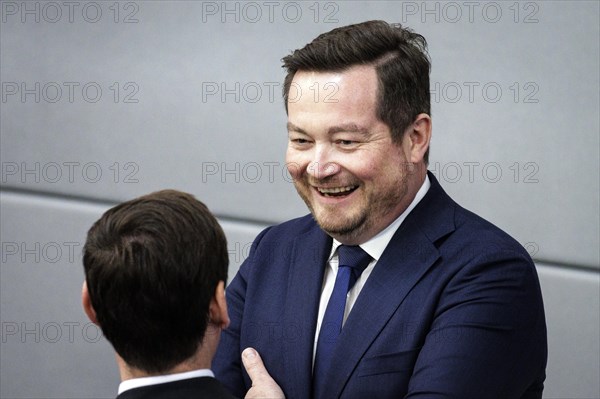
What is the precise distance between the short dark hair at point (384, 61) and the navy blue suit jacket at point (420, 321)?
18 cm

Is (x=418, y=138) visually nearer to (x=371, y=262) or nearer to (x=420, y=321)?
(x=371, y=262)

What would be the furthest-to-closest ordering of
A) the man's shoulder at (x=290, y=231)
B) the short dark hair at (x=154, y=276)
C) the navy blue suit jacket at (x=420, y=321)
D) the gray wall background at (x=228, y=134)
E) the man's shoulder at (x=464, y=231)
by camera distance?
1. the gray wall background at (x=228, y=134)
2. the man's shoulder at (x=290, y=231)
3. the man's shoulder at (x=464, y=231)
4. the navy blue suit jacket at (x=420, y=321)
5. the short dark hair at (x=154, y=276)

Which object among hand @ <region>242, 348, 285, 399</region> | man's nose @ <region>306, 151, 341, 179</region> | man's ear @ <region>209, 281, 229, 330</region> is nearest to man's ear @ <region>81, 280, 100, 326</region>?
man's ear @ <region>209, 281, 229, 330</region>

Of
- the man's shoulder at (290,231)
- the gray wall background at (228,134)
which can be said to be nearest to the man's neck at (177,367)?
the man's shoulder at (290,231)

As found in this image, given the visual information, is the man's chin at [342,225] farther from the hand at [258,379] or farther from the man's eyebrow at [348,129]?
the hand at [258,379]

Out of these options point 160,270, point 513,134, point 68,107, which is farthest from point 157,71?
point 160,270

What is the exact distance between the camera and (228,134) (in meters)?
3.05

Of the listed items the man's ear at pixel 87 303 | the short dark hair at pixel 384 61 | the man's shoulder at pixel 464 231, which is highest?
the short dark hair at pixel 384 61

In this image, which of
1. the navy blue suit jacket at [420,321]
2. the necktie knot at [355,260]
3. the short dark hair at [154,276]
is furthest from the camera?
the necktie knot at [355,260]

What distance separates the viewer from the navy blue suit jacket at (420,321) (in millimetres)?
1770

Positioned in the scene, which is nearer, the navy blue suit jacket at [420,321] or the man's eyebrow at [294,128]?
the navy blue suit jacket at [420,321]

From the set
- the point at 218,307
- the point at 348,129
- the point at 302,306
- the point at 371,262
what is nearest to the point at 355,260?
the point at 371,262

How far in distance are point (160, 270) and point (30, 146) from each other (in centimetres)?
191

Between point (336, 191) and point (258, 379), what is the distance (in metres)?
0.40
